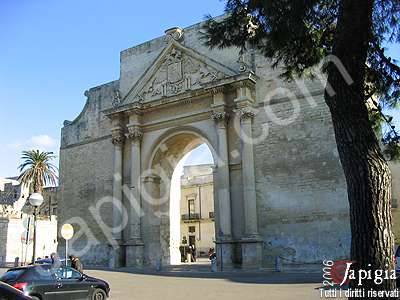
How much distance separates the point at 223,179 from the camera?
21297 millimetres

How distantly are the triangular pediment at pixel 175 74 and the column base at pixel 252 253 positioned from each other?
830cm

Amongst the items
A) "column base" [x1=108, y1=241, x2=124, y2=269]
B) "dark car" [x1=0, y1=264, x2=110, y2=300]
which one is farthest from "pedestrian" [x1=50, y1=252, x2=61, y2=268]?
"column base" [x1=108, y1=241, x2=124, y2=269]

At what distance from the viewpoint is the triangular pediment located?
23156 mm

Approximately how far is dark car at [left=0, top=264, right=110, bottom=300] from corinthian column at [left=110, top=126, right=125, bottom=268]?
13.3 metres

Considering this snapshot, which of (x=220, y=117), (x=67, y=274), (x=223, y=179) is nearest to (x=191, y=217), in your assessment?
(x=223, y=179)

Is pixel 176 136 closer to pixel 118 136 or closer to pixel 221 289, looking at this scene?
pixel 118 136

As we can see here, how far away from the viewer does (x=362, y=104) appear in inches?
243

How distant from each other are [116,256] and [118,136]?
7.00 m

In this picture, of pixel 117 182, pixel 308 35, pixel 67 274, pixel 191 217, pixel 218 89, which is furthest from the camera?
pixel 191 217

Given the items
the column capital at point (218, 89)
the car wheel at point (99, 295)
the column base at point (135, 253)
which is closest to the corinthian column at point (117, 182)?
the column base at point (135, 253)

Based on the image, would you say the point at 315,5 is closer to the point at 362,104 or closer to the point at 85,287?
the point at 362,104

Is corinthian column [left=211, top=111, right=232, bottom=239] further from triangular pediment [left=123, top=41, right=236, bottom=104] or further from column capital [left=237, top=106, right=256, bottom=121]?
triangular pediment [left=123, top=41, right=236, bottom=104]

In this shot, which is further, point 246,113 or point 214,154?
point 214,154

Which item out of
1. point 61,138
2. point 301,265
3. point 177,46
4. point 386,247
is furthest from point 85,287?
point 61,138
